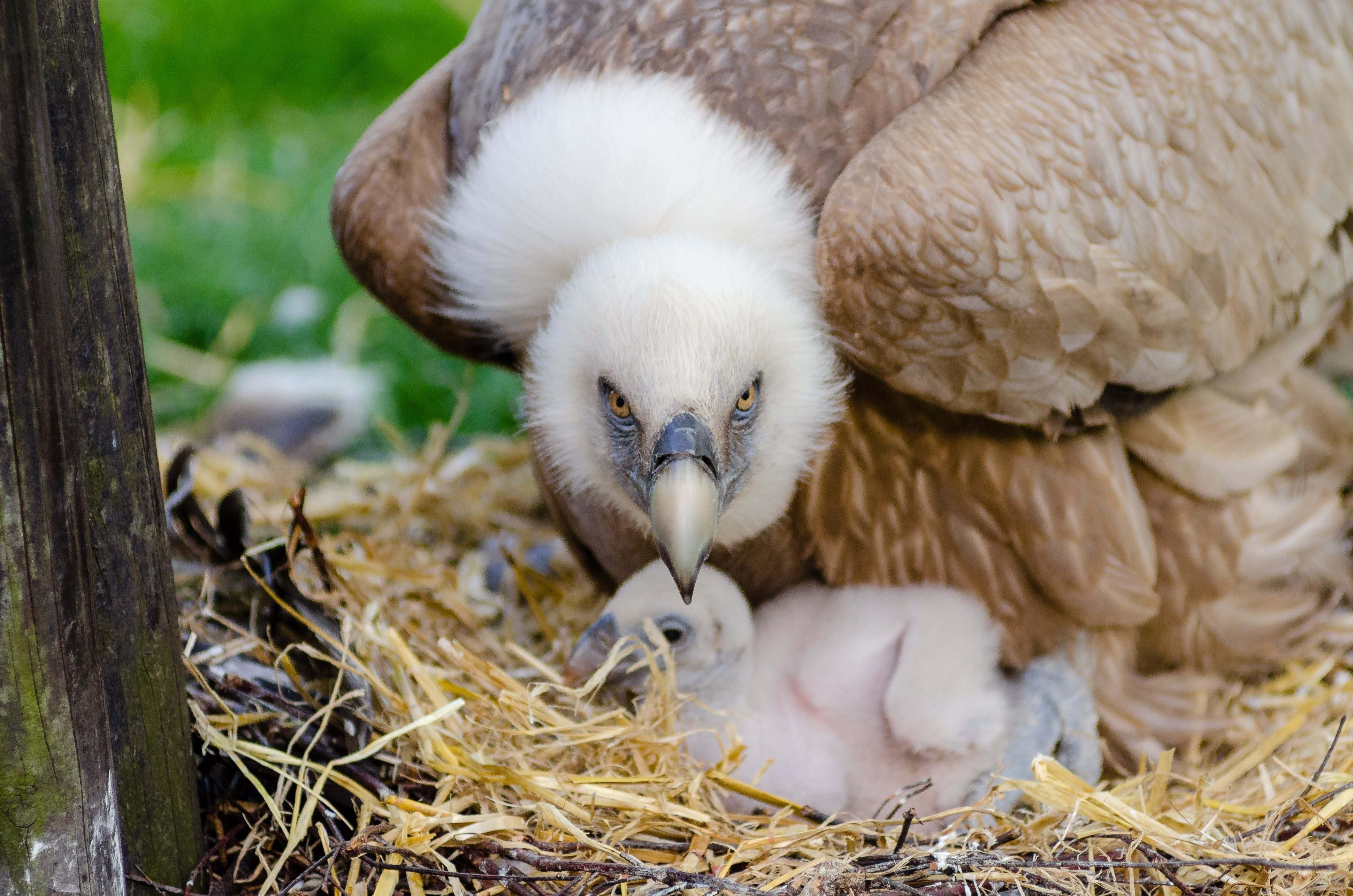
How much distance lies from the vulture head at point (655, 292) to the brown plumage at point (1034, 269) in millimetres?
115

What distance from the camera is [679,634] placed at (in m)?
2.74

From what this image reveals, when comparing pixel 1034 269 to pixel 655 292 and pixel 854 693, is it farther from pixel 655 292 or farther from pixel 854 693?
pixel 854 693

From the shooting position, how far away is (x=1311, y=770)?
2850mm

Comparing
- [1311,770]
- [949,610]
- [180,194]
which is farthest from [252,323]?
[1311,770]

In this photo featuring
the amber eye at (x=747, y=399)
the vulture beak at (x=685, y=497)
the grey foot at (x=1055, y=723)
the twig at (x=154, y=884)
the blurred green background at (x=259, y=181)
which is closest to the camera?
the twig at (x=154, y=884)

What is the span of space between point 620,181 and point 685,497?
0.66 m

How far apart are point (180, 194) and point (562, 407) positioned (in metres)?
4.20

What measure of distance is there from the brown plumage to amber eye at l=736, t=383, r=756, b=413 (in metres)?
0.21

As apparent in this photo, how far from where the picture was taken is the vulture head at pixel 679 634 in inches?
107

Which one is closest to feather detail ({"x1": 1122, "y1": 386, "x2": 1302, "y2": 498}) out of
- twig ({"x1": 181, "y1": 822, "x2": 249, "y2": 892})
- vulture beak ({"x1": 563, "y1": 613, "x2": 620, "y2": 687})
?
vulture beak ({"x1": 563, "y1": 613, "x2": 620, "y2": 687})

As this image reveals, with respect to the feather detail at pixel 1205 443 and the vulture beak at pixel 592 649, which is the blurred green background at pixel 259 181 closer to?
the vulture beak at pixel 592 649

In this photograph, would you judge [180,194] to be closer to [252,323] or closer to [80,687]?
[252,323]

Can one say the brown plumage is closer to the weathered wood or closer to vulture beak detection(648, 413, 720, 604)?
vulture beak detection(648, 413, 720, 604)

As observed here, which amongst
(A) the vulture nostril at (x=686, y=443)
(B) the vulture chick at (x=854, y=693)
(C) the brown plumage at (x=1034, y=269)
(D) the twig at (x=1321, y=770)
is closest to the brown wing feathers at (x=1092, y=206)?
(C) the brown plumage at (x=1034, y=269)
